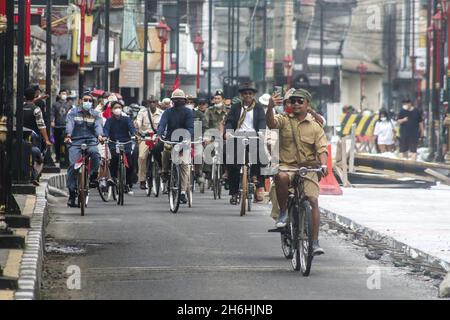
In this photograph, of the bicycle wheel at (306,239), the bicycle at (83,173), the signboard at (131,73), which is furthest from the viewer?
the signboard at (131,73)

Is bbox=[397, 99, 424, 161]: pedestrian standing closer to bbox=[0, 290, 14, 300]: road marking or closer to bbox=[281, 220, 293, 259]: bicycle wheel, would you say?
bbox=[281, 220, 293, 259]: bicycle wheel

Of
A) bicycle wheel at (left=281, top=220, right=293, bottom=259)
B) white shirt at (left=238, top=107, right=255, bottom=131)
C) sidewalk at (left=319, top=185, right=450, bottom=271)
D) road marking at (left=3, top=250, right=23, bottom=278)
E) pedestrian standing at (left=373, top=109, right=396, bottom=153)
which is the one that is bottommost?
pedestrian standing at (left=373, top=109, right=396, bottom=153)

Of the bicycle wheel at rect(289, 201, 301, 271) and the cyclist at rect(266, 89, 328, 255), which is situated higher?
the cyclist at rect(266, 89, 328, 255)

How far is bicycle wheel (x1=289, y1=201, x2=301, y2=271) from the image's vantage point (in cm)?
1391

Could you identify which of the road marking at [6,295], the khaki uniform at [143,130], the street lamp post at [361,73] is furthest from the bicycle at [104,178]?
the street lamp post at [361,73]

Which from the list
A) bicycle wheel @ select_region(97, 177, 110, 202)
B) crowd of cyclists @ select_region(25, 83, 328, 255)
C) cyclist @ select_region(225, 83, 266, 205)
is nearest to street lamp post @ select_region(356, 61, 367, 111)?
crowd of cyclists @ select_region(25, 83, 328, 255)

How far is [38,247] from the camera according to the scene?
13891 millimetres

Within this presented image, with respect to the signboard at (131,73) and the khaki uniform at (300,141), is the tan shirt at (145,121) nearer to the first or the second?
the khaki uniform at (300,141)

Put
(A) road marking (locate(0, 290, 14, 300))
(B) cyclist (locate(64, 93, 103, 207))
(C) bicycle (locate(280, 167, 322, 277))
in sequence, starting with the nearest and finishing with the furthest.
A: 1. (A) road marking (locate(0, 290, 14, 300))
2. (C) bicycle (locate(280, 167, 322, 277))
3. (B) cyclist (locate(64, 93, 103, 207))

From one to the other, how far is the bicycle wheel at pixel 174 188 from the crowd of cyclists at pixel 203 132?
24 cm

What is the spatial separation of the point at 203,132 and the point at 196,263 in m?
13.3

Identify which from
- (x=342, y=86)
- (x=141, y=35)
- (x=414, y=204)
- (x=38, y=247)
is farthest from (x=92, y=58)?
(x=342, y=86)

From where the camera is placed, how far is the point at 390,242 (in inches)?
656

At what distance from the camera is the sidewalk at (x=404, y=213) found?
16.4 metres
